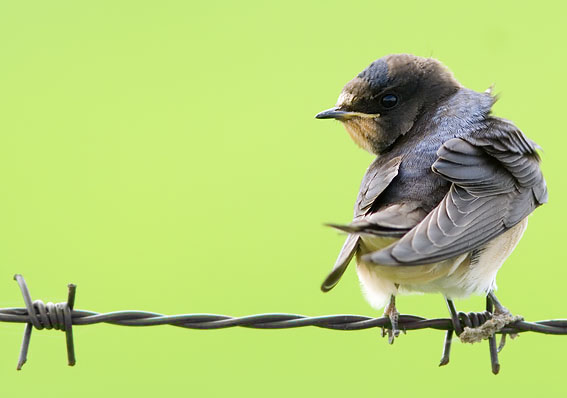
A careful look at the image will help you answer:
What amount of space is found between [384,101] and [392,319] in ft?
5.25

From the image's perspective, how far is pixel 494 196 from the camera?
412cm

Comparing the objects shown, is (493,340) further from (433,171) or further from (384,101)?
(384,101)

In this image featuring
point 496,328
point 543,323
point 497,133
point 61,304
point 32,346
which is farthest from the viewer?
point 32,346

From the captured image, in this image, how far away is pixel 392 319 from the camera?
148 inches

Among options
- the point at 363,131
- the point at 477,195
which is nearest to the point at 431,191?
the point at 477,195

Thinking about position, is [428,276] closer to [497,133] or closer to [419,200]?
[419,200]

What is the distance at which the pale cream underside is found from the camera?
404cm

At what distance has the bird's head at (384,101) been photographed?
16.1 ft

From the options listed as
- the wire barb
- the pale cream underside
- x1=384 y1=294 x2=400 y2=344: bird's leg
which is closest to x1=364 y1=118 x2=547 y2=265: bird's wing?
the pale cream underside

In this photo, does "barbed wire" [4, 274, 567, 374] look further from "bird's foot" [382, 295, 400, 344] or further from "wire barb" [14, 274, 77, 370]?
"bird's foot" [382, 295, 400, 344]

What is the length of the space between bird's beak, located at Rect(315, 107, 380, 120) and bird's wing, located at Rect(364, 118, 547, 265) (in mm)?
757

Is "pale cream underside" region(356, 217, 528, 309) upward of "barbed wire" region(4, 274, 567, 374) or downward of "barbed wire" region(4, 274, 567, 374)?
upward

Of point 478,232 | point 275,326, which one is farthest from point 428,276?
point 275,326

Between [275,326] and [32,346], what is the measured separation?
10.2ft
